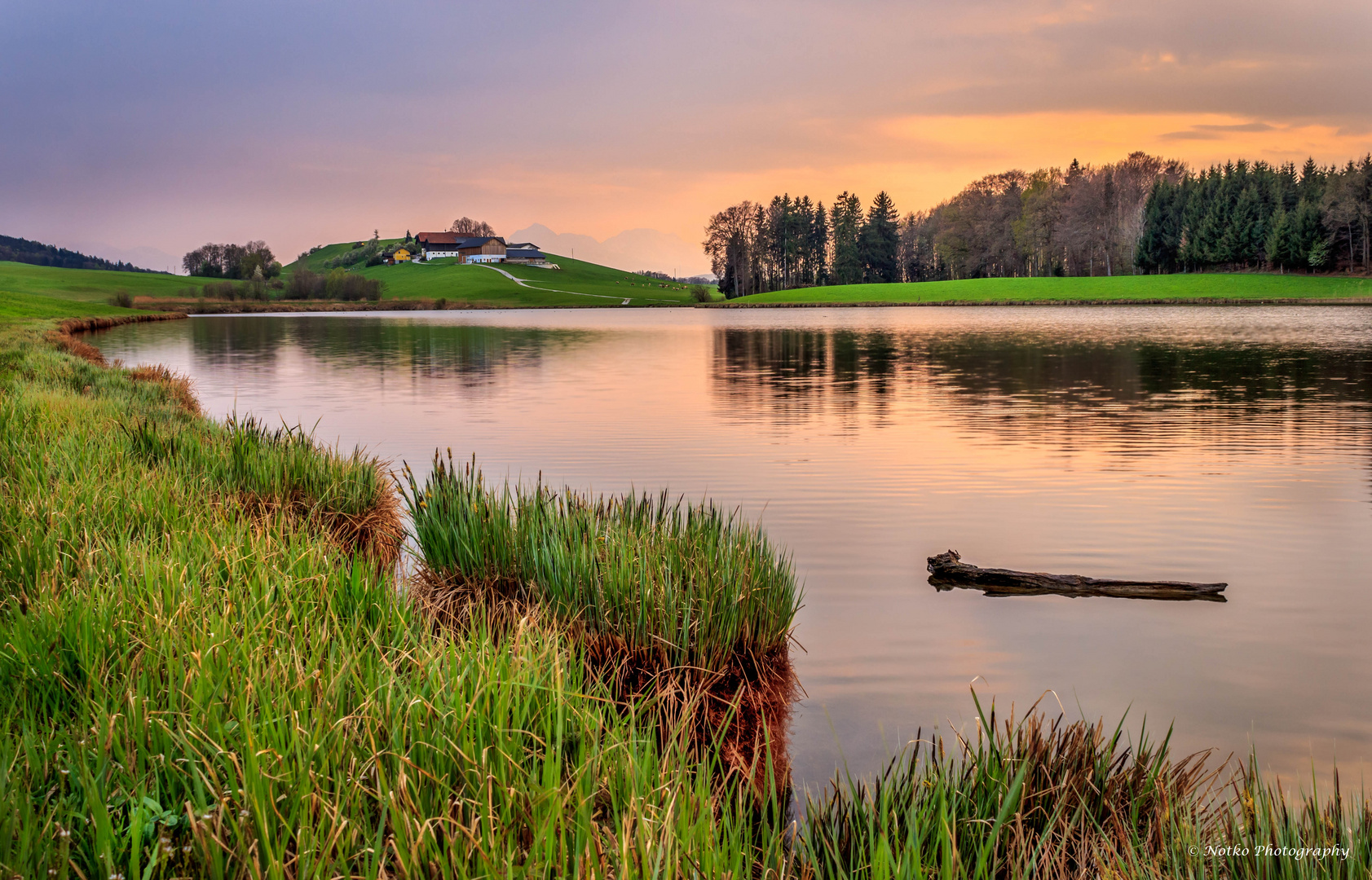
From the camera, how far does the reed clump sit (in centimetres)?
553

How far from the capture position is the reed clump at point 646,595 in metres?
5.53

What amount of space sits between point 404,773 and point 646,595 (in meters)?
2.81

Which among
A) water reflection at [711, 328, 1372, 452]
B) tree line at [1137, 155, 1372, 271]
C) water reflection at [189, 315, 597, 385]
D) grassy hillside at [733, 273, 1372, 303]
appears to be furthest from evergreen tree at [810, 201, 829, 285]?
water reflection at [711, 328, 1372, 452]

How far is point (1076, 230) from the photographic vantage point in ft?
379

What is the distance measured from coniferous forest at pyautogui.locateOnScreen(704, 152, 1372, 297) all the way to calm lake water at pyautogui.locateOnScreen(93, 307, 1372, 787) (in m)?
77.6

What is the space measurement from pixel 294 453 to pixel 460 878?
7.68 meters

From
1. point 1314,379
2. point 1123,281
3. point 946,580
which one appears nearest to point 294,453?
point 946,580

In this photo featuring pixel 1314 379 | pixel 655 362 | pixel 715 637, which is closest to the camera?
pixel 715 637

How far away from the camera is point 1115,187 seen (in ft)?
396

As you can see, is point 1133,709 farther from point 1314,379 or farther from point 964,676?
point 1314,379

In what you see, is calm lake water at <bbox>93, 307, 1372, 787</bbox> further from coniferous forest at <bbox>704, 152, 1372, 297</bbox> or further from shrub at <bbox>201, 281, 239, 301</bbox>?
shrub at <bbox>201, 281, 239, 301</bbox>

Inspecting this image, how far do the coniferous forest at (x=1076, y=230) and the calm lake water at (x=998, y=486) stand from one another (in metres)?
77.6

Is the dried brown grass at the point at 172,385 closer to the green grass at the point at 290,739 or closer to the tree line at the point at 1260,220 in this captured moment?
Result: the green grass at the point at 290,739

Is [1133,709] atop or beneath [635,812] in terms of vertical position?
beneath
